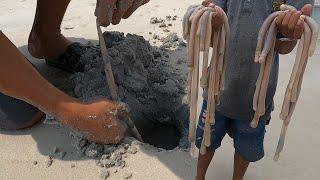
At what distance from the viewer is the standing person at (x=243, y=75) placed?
1459mm

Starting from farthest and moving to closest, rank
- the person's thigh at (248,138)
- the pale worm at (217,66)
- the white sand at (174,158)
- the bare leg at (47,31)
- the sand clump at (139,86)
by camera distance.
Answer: the bare leg at (47,31) → the sand clump at (139,86) → the white sand at (174,158) → the person's thigh at (248,138) → the pale worm at (217,66)

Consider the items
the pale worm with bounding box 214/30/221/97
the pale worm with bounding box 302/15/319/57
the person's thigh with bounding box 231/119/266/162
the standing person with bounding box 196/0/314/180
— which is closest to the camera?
the pale worm with bounding box 302/15/319/57

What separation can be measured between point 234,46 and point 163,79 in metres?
1.14

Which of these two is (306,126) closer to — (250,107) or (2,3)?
(250,107)

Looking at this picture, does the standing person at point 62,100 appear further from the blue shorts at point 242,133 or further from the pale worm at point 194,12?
the pale worm at point 194,12

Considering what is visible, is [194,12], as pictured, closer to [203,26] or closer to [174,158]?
[203,26]

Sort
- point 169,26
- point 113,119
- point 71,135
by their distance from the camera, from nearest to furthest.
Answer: point 113,119 → point 71,135 → point 169,26

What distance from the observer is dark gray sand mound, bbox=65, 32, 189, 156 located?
Answer: 2383mm

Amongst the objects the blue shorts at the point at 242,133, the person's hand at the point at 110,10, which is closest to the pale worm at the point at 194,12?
the blue shorts at the point at 242,133

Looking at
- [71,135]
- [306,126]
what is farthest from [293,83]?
[71,135]

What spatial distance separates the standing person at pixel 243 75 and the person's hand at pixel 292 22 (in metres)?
0.03

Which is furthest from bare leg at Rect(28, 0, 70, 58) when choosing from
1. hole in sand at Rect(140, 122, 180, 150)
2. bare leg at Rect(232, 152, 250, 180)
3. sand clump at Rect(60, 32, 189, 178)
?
bare leg at Rect(232, 152, 250, 180)

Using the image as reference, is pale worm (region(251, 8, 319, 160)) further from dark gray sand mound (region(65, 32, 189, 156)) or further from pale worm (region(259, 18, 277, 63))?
dark gray sand mound (region(65, 32, 189, 156))

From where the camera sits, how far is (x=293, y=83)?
4.25 feet
